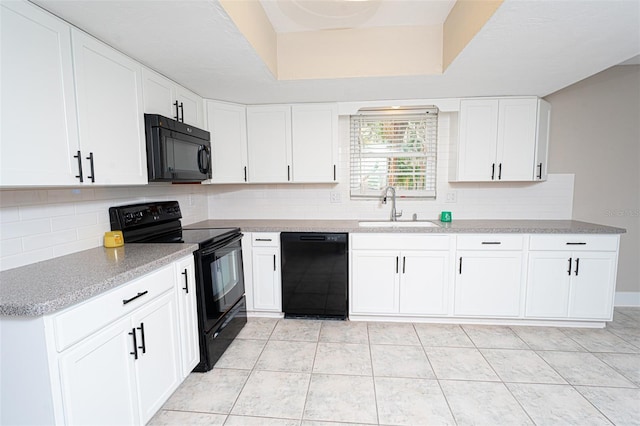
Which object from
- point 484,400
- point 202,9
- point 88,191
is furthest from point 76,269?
point 484,400

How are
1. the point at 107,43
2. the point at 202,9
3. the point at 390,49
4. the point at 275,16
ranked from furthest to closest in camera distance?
the point at 390,49 < the point at 275,16 < the point at 107,43 < the point at 202,9

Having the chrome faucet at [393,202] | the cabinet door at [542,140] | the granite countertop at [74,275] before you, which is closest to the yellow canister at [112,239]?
the granite countertop at [74,275]

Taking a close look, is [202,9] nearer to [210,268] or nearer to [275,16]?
[275,16]

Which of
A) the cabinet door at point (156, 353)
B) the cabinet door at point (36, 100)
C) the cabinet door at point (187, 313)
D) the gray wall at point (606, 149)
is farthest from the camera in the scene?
the gray wall at point (606, 149)

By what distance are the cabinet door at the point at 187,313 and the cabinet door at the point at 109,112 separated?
65 centimetres

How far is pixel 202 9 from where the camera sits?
54.2 inches

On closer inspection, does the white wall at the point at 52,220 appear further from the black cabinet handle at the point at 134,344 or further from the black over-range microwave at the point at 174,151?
the black cabinet handle at the point at 134,344

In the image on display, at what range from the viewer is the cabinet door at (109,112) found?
1.51 meters

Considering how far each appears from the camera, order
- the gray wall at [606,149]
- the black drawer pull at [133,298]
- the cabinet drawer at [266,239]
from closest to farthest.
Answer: the black drawer pull at [133,298], the cabinet drawer at [266,239], the gray wall at [606,149]

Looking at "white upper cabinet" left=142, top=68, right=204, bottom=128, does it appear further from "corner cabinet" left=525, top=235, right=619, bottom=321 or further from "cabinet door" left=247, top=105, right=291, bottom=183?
"corner cabinet" left=525, top=235, right=619, bottom=321

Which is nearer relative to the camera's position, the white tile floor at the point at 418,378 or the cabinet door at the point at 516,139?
the white tile floor at the point at 418,378

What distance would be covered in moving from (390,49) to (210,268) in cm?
210

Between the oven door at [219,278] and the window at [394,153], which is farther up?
the window at [394,153]

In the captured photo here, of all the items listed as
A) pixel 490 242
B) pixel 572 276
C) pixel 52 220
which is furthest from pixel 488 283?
pixel 52 220
